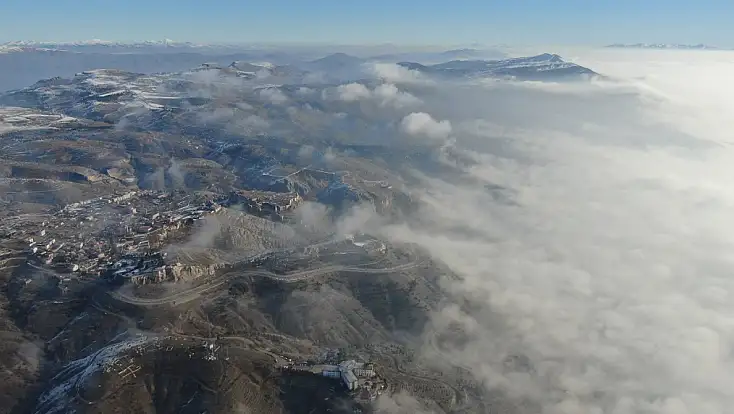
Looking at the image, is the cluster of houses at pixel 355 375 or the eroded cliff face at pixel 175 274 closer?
the cluster of houses at pixel 355 375

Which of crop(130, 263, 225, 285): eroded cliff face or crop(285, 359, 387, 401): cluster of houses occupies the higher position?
crop(130, 263, 225, 285): eroded cliff face

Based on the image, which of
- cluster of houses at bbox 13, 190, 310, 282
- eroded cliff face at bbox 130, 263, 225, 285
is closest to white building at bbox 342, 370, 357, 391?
eroded cliff face at bbox 130, 263, 225, 285

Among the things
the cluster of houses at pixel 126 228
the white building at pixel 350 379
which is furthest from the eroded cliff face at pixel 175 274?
the white building at pixel 350 379

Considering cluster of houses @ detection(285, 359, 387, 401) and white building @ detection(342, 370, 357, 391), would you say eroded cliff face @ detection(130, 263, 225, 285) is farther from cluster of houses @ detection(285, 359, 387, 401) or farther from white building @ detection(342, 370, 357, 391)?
white building @ detection(342, 370, 357, 391)

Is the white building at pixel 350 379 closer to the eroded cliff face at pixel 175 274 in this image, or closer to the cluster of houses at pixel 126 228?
the eroded cliff face at pixel 175 274

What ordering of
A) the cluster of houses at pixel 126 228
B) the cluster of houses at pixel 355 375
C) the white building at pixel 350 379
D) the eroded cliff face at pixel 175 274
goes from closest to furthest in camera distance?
the cluster of houses at pixel 355 375 → the white building at pixel 350 379 → the eroded cliff face at pixel 175 274 → the cluster of houses at pixel 126 228

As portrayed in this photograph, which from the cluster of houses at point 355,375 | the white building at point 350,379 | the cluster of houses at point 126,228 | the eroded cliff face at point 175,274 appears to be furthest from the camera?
the cluster of houses at point 126,228

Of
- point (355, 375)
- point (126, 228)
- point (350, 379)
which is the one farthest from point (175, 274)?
point (350, 379)

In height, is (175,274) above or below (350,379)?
above

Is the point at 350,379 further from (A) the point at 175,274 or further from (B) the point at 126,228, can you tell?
(B) the point at 126,228

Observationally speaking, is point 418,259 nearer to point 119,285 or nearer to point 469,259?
point 469,259

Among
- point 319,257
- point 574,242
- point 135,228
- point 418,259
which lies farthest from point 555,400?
point 135,228
